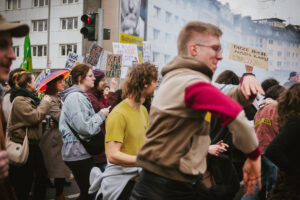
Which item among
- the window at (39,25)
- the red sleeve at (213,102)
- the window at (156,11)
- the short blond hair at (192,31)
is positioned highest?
the window at (156,11)

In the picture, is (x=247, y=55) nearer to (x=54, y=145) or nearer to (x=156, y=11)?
(x=54, y=145)

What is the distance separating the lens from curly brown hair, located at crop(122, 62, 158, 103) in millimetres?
3363

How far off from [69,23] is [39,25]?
193 inches

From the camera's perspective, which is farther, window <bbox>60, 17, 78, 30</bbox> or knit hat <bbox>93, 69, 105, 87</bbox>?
window <bbox>60, 17, 78, 30</bbox>

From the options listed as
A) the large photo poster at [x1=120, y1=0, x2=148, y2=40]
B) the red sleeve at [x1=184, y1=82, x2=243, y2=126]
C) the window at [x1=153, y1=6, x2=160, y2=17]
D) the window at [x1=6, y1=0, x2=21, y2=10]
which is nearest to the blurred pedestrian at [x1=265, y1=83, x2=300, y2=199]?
the red sleeve at [x1=184, y1=82, x2=243, y2=126]

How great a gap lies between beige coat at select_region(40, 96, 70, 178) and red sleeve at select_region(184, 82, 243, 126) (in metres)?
4.27

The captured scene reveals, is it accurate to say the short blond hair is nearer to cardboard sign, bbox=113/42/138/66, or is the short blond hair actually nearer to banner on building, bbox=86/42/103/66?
cardboard sign, bbox=113/42/138/66

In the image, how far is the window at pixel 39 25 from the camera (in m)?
43.1

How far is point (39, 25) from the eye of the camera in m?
43.1

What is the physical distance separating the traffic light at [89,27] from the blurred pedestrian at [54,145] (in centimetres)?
354

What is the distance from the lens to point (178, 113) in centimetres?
200

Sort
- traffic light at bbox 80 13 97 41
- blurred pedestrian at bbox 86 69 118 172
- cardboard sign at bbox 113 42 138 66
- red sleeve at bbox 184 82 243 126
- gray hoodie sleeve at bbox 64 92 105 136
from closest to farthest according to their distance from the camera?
red sleeve at bbox 184 82 243 126, gray hoodie sleeve at bbox 64 92 105 136, blurred pedestrian at bbox 86 69 118 172, cardboard sign at bbox 113 42 138 66, traffic light at bbox 80 13 97 41

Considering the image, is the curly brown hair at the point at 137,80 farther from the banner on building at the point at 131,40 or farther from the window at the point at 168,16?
the window at the point at 168,16

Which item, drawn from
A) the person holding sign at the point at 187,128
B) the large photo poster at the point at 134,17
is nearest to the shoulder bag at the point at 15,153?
the person holding sign at the point at 187,128
